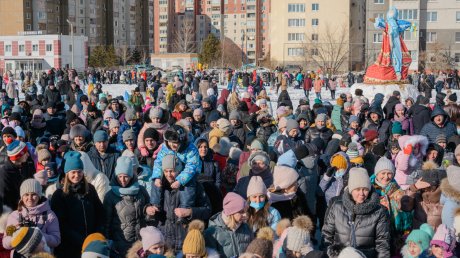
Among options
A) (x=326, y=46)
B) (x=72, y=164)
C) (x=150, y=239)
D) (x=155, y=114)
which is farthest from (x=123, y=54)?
(x=150, y=239)

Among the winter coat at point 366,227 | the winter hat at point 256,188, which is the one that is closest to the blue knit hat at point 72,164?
the winter hat at point 256,188

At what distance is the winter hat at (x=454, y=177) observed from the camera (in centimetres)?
573

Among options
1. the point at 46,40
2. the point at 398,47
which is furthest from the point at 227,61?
the point at 398,47

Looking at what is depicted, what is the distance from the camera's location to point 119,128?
9297 millimetres

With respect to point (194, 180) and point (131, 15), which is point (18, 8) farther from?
point (194, 180)

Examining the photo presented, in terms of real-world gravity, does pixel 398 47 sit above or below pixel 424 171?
above

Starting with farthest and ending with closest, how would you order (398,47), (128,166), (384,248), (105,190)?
(398,47), (105,190), (128,166), (384,248)

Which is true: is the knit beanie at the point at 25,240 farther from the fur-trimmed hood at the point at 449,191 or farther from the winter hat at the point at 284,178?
the fur-trimmed hood at the point at 449,191

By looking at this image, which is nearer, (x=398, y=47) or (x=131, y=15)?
(x=398, y=47)

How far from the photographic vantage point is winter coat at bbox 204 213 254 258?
197 inches

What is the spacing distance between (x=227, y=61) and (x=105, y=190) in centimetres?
8098

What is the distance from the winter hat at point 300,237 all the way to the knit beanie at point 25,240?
6.08ft

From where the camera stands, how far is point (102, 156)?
7.31 metres

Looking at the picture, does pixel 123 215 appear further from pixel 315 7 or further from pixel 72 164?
pixel 315 7
